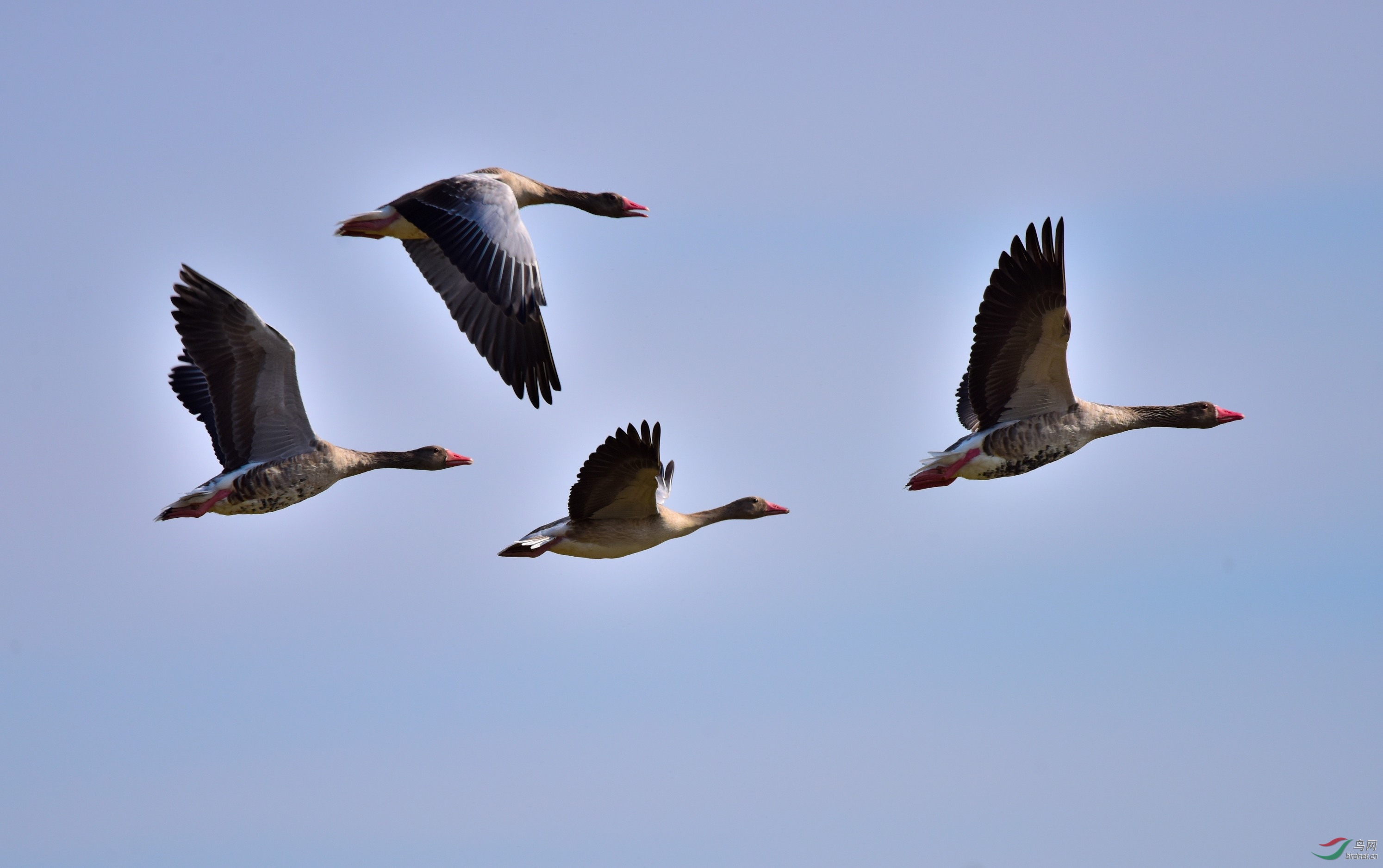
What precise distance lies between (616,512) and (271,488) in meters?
4.21

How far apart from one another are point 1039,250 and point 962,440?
107 inches

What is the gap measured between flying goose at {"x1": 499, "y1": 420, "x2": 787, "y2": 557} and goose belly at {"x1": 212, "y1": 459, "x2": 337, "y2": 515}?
8.98ft

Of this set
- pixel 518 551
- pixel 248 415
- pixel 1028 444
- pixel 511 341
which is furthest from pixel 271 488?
pixel 1028 444

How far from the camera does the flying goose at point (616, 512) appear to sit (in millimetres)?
20312

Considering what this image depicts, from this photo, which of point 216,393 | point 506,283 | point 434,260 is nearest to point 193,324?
point 216,393

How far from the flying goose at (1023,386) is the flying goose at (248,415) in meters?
7.33

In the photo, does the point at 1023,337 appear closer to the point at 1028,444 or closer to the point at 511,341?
the point at 1028,444

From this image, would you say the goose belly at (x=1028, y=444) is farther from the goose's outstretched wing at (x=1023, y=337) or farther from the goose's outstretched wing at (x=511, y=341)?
the goose's outstretched wing at (x=511, y=341)

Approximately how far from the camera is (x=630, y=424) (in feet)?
65.8

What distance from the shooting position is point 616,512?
21484 mm

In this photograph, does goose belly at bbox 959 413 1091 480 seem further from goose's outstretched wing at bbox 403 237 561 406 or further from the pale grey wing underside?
the pale grey wing underside

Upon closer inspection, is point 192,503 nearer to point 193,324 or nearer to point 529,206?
point 193,324

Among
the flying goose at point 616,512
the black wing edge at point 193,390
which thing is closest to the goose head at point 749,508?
the flying goose at point 616,512

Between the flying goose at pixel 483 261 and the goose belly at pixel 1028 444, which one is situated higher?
the flying goose at pixel 483 261
